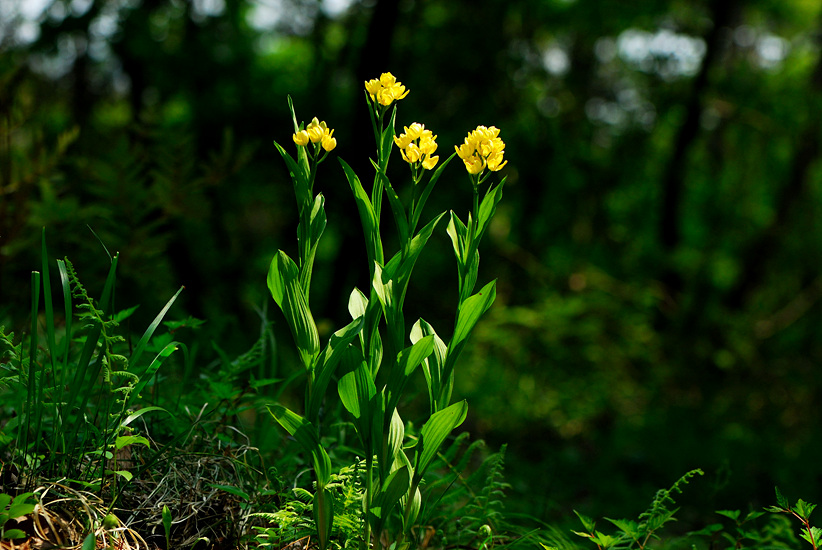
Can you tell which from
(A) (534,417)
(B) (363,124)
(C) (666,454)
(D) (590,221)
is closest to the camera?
(B) (363,124)

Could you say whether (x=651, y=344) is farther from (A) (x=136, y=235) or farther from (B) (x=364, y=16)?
(A) (x=136, y=235)

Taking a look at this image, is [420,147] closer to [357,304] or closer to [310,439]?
[357,304]

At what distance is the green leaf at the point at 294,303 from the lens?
120 cm

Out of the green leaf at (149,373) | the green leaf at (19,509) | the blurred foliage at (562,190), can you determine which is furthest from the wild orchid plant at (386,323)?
the blurred foliage at (562,190)

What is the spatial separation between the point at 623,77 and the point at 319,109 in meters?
3.23

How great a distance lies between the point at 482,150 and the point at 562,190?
13.2 feet

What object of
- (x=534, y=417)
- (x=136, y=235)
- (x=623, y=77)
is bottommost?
(x=534, y=417)

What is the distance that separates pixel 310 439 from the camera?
118cm

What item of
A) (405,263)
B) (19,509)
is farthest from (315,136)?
(19,509)

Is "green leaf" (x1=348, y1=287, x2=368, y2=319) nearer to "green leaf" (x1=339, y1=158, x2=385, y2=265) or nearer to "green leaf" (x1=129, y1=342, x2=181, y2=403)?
"green leaf" (x1=339, y1=158, x2=385, y2=265)

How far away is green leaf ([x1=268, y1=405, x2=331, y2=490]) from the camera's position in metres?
1.15

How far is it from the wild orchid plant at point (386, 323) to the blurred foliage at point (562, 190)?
6.04 ft

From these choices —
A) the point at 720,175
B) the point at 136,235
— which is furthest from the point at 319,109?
the point at 720,175

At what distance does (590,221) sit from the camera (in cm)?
535
